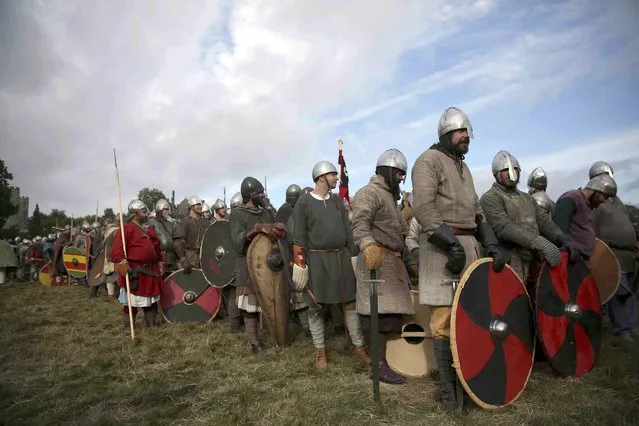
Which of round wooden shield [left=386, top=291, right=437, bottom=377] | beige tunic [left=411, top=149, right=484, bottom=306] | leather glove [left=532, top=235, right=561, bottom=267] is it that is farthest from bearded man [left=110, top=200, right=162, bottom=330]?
leather glove [left=532, top=235, right=561, bottom=267]

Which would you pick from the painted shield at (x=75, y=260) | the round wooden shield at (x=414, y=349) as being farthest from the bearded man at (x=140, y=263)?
the painted shield at (x=75, y=260)

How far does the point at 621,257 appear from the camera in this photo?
5.26 m

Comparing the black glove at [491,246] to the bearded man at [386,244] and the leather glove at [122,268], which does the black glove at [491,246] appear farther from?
the leather glove at [122,268]

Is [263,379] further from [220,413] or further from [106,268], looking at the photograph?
[106,268]

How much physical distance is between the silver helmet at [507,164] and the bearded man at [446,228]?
0.78 m

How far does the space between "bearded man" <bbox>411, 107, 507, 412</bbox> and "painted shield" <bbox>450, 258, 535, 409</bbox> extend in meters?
0.15

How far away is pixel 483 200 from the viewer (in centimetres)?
403

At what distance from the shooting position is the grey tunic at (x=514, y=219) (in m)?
3.88

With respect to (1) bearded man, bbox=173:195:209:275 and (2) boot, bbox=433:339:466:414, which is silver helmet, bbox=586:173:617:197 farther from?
(1) bearded man, bbox=173:195:209:275

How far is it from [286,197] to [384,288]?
391 centimetres

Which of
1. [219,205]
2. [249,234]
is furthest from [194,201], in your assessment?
[249,234]

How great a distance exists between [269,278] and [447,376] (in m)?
2.21

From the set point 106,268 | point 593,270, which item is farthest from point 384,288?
point 106,268

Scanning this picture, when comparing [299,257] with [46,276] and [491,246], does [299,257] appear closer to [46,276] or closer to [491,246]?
[491,246]
